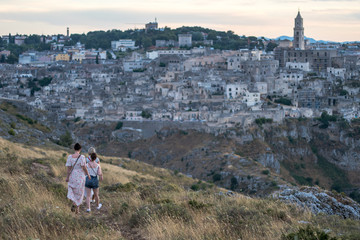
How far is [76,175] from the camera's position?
27.8ft

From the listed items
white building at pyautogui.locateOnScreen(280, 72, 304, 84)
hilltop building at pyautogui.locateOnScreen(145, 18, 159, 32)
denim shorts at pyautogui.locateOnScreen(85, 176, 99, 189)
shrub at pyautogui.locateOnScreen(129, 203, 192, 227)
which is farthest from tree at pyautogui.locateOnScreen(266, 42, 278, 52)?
shrub at pyautogui.locateOnScreen(129, 203, 192, 227)

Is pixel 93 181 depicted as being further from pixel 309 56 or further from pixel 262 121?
pixel 309 56

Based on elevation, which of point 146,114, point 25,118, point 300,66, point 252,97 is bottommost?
point 146,114

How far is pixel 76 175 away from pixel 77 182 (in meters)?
0.11

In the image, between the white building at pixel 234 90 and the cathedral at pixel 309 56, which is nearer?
the white building at pixel 234 90

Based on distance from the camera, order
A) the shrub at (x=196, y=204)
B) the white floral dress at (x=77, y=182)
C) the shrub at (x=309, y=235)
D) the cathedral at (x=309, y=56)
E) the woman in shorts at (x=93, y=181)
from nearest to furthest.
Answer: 1. the shrub at (x=309, y=235)
2. the shrub at (x=196, y=204)
3. the white floral dress at (x=77, y=182)
4. the woman in shorts at (x=93, y=181)
5. the cathedral at (x=309, y=56)

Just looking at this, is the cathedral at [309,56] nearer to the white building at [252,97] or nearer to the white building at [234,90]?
the white building at [234,90]

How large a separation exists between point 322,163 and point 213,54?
20.7 m

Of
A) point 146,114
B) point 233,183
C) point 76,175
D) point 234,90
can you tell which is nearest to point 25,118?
point 233,183

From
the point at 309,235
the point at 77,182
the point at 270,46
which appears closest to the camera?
the point at 309,235

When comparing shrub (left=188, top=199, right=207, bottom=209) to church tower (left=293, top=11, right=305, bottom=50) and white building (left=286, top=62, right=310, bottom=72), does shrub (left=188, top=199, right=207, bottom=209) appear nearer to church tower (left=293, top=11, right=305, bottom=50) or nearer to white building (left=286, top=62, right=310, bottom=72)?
white building (left=286, top=62, right=310, bottom=72)

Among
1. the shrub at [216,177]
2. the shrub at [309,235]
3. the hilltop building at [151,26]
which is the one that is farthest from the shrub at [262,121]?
the hilltop building at [151,26]

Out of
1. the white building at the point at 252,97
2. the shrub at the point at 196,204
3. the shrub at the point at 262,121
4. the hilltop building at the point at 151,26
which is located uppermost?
the hilltop building at the point at 151,26

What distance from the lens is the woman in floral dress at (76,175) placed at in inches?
→ 330
